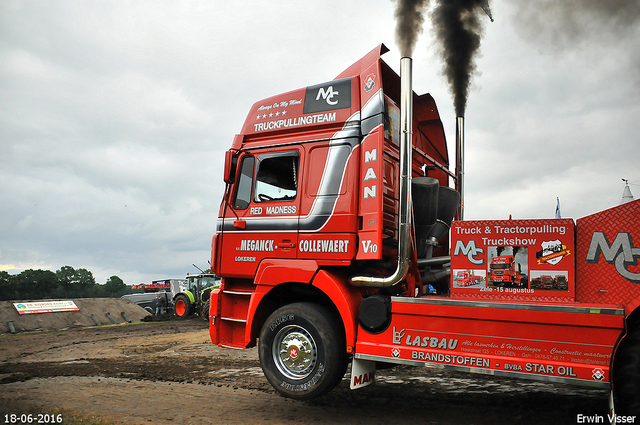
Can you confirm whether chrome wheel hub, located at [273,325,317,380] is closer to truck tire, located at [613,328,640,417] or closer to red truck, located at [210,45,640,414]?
red truck, located at [210,45,640,414]

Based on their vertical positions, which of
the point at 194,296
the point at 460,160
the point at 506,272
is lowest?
the point at 194,296

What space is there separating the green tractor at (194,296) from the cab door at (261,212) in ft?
52.3

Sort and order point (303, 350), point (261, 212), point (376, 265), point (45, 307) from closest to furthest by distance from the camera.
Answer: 1. point (303, 350)
2. point (376, 265)
3. point (261, 212)
4. point (45, 307)

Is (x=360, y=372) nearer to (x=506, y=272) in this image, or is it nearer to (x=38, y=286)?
(x=506, y=272)

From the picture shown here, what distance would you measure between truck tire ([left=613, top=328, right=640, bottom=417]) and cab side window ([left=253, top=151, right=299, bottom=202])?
3566 millimetres

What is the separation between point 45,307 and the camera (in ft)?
61.2

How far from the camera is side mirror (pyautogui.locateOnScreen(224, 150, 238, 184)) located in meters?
6.00

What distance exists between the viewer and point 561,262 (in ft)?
13.9

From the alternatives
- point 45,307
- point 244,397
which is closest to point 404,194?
point 244,397

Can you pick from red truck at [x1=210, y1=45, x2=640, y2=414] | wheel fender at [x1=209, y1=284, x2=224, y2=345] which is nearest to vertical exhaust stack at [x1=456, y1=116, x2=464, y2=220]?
red truck at [x1=210, y1=45, x2=640, y2=414]

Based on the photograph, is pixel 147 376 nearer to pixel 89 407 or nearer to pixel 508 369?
pixel 89 407

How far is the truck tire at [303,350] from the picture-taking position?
4883 millimetres

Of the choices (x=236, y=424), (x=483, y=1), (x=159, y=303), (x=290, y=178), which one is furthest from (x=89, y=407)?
(x=159, y=303)

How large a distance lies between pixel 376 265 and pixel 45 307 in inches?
714
